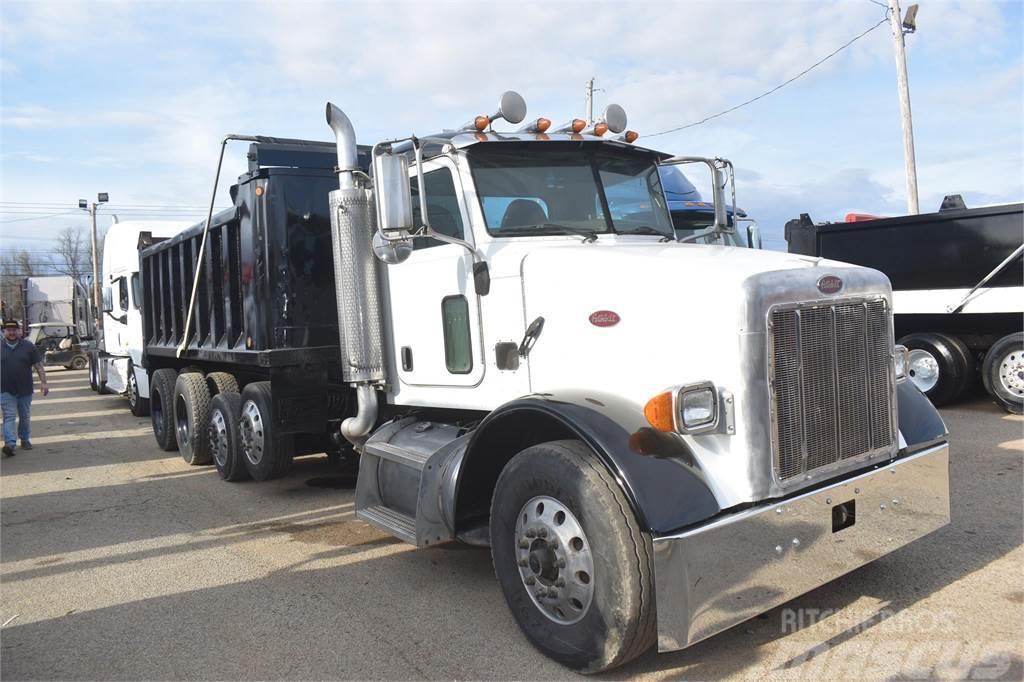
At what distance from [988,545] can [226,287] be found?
21.6 feet

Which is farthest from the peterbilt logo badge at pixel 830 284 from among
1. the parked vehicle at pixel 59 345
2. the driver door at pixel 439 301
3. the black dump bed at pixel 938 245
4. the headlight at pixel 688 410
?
the parked vehicle at pixel 59 345

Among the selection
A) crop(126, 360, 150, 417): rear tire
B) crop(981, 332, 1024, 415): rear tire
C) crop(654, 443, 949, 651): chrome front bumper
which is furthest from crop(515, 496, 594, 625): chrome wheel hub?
crop(126, 360, 150, 417): rear tire

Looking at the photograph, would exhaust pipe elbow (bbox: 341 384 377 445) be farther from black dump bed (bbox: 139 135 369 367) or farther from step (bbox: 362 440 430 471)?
black dump bed (bbox: 139 135 369 367)

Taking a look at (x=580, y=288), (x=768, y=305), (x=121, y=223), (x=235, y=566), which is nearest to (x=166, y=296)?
(x=121, y=223)

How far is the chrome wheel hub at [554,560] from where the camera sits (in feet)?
11.8

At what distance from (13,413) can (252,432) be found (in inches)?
213

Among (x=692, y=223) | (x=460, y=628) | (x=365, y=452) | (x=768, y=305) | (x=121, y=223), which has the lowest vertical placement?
(x=460, y=628)

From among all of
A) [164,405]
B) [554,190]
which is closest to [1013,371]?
[554,190]

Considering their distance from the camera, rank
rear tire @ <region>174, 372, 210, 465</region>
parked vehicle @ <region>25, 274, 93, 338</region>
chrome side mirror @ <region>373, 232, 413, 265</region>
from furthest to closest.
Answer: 1. parked vehicle @ <region>25, 274, 93, 338</region>
2. rear tire @ <region>174, 372, 210, 465</region>
3. chrome side mirror @ <region>373, 232, 413, 265</region>

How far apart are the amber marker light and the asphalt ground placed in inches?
44.4

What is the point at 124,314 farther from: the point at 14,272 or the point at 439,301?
the point at 14,272

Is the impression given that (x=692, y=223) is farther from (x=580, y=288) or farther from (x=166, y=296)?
(x=166, y=296)

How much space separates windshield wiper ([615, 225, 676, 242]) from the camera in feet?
16.1

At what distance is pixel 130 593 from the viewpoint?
197 inches
